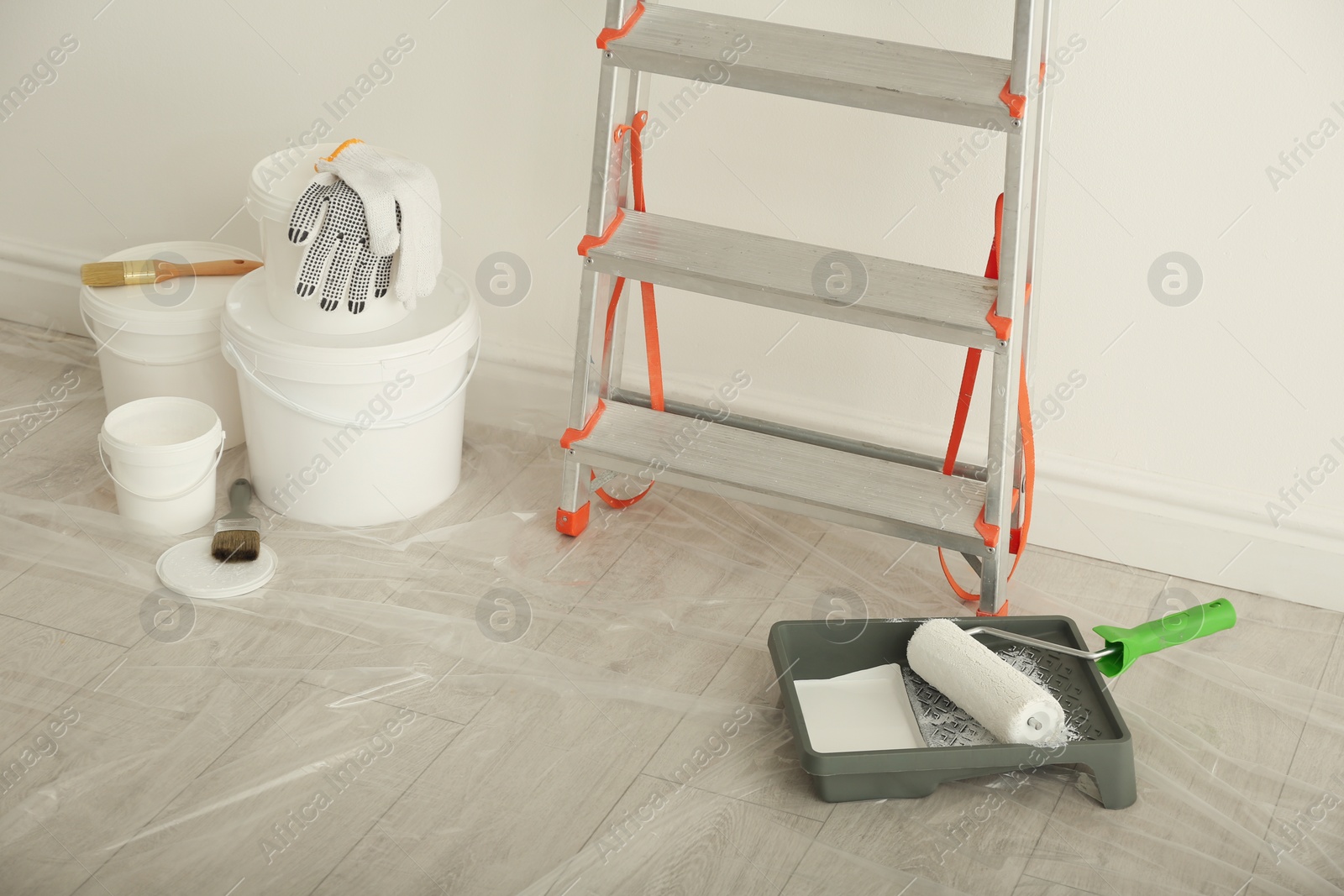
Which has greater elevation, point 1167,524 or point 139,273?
point 139,273

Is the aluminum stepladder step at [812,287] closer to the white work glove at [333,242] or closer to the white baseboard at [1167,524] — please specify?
the white baseboard at [1167,524]

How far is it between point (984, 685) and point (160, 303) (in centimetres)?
161

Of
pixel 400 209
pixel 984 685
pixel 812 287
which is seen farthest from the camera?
Result: pixel 400 209

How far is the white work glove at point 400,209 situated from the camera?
1890 mm

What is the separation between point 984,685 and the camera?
1.63m

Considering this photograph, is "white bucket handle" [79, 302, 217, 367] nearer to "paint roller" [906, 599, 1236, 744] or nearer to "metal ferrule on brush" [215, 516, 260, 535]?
"metal ferrule on brush" [215, 516, 260, 535]

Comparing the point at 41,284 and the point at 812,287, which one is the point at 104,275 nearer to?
the point at 41,284

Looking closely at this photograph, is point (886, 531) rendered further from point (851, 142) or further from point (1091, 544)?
Result: point (851, 142)

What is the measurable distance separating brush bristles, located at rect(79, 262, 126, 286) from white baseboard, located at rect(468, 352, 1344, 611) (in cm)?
121

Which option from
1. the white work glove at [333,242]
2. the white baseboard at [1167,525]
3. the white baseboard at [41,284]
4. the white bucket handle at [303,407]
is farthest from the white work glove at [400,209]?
the white baseboard at [41,284]

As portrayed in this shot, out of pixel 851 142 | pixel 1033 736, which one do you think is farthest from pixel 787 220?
pixel 1033 736

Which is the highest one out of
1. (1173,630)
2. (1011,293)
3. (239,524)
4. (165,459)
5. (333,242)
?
(1011,293)

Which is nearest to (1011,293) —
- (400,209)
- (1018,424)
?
(1018,424)

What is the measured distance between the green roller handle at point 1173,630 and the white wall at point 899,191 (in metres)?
0.42
